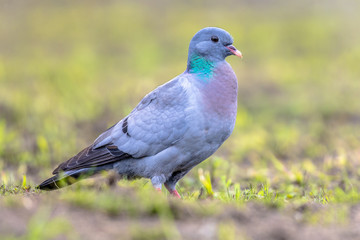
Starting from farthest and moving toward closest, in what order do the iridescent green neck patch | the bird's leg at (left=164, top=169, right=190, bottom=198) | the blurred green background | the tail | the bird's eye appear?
the blurred green background, the bird's eye, the bird's leg at (left=164, top=169, right=190, bottom=198), the iridescent green neck patch, the tail

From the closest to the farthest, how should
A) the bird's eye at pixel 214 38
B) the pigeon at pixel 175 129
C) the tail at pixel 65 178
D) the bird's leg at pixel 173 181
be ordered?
the pigeon at pixel 175 129 → the tail at pixel 65 178 → the bird's leg at pixel 173 181 → the bird's eye at pixel 214 38

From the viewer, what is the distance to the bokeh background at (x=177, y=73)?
5.02m

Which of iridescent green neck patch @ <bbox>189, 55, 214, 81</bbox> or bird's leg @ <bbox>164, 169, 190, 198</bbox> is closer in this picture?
iridescent green neck patch @ <bbox>189, 55, 214, 81</bbox>

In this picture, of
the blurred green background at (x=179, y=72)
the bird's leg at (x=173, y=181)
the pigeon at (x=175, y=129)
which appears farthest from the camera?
the blurred green background at (x=179, y=72)

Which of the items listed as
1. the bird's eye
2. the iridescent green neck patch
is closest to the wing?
the iridescent green neck patch

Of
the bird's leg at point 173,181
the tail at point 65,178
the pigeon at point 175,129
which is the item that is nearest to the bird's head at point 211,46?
the pigeon at point 175,129

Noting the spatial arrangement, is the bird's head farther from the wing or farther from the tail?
the tail

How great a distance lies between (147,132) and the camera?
490 cm

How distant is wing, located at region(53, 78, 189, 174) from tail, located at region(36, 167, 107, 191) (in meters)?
0.07

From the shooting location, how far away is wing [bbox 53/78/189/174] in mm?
4785

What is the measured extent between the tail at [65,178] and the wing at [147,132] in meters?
0.07

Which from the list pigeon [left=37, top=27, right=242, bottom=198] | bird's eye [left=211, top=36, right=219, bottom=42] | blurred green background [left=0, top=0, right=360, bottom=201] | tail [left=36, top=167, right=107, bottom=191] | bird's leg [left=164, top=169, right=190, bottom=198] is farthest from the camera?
blurred green background [left=0, top=0, right=360, bottom=201]

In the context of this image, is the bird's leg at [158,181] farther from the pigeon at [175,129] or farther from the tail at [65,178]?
the tail at [65,178]

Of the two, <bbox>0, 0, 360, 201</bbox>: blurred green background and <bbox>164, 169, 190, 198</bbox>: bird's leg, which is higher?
<bbox>164, 169, 190, 198</bbox>: bird's leg
